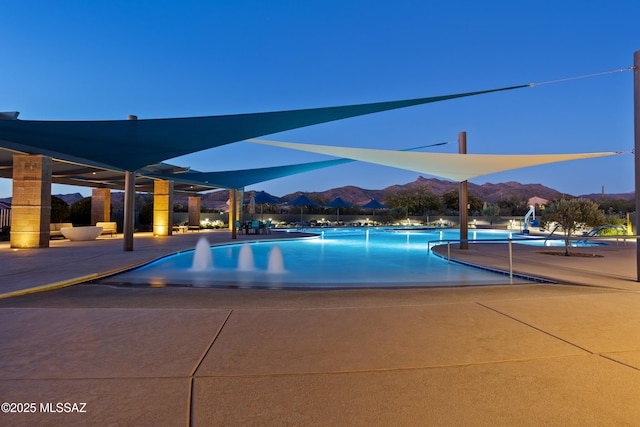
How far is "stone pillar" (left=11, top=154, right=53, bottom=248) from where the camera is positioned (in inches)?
411

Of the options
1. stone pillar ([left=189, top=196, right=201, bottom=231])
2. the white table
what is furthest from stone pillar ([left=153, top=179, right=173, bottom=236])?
stone pillar ([left=189, top=196, right=201, bottom=231])

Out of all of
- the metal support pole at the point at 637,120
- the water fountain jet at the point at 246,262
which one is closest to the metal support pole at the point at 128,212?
the water fountain jet at the point at 246,262

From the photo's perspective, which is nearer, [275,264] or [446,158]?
[446,158]

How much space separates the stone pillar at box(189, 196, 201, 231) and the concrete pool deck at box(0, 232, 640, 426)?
20180 mm

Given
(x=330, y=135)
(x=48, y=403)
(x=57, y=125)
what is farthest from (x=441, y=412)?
(x=330, y=135)

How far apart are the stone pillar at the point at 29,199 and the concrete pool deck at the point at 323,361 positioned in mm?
8303

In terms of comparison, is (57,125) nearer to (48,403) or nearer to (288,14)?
(48,403)

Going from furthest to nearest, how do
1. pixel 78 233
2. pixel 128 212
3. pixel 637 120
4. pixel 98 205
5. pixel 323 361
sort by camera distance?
pixel 98 205 < pixel 78 233 < pixel 128 212 < pixel 637 120 < pixel 323 361

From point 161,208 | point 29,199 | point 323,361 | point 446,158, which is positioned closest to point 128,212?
point 29,199

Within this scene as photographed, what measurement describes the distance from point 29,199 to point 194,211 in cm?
1335

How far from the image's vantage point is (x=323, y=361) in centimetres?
229

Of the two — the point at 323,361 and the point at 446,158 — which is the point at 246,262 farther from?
the point at 323,361

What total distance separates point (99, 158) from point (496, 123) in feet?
273

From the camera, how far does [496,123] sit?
77.1 m
